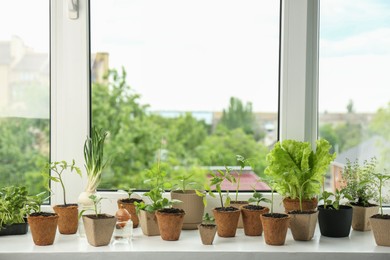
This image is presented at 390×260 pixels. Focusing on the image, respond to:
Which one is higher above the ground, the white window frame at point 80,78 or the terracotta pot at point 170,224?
the white window frame at point 80,78

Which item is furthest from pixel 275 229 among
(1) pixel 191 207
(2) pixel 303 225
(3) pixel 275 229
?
(1) pixel 191 207

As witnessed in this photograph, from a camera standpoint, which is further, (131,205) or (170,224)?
(131,205)

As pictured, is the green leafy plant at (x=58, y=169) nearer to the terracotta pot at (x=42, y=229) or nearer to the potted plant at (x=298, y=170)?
the terracotta pot at (x=42, y=229)

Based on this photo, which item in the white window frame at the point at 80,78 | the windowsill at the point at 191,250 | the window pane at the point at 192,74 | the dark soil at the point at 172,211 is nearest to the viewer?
the windowsill at the point at 191,250

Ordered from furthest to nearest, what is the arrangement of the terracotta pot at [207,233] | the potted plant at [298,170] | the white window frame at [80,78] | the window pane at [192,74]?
1. the window pane at [192,74]
2. the white window frame at [80,78]
3. the potted plant at [298,170]
4. the terracotta pot at [207,233]

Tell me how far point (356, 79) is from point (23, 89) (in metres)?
1.55

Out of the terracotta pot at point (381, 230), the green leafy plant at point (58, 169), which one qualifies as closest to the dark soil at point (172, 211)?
the green leafy plant at point (58, 169)

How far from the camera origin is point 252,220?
244 cm

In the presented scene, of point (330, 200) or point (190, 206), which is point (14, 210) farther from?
point (330, 200)

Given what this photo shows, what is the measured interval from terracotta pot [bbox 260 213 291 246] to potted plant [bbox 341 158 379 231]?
1.25 feet

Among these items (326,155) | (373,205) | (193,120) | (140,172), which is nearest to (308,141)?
(326,155)

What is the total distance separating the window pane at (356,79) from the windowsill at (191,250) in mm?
550

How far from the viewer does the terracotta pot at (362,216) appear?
99.3 inches

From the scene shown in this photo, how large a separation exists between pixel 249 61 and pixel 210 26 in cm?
25
